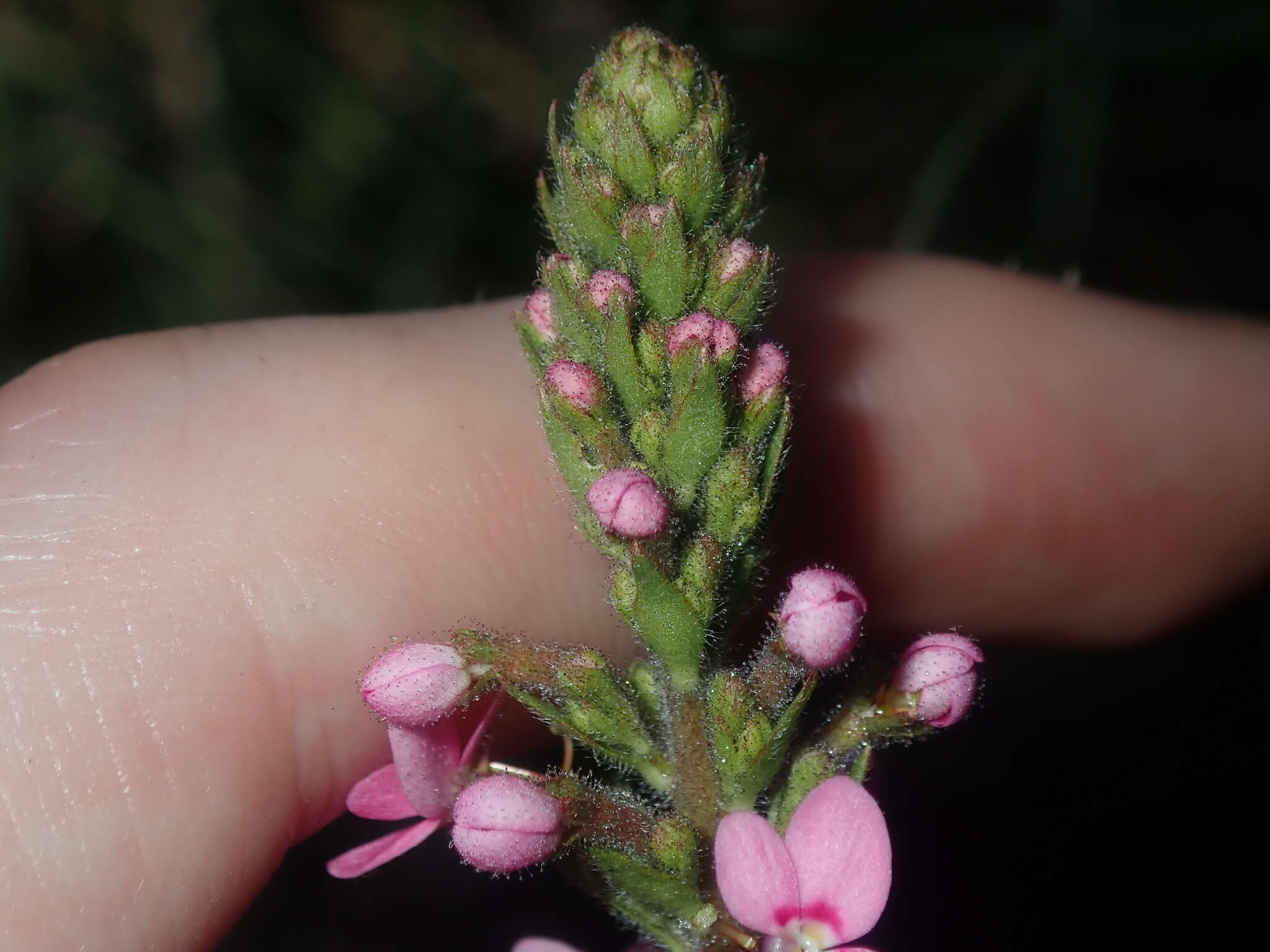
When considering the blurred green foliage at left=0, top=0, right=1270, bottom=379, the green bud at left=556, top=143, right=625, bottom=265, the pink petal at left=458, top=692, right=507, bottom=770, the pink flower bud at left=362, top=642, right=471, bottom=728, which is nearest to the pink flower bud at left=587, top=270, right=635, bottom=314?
the green bud at left=556, top=143, right=625, bottom=265

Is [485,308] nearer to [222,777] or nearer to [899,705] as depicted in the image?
[222,777]

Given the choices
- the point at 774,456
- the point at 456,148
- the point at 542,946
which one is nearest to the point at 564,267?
the point at 774,456

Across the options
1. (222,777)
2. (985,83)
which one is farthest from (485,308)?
(985,83)

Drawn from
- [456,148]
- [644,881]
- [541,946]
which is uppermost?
[456,148]

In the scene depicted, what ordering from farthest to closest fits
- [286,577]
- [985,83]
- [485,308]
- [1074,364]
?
1. [985,83]
2. [1074,364]
3. [485,308]
4. [286,577]

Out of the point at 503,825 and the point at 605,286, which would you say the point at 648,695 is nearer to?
the point at 503,825

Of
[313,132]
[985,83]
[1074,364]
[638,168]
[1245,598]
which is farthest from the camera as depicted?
[985,83]
